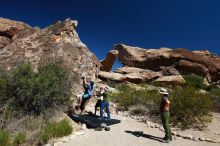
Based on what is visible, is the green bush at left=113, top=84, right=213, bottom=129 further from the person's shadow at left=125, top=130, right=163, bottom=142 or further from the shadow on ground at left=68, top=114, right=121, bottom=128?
the shadow on ground at left=68, top=114, right=121, bottom=128

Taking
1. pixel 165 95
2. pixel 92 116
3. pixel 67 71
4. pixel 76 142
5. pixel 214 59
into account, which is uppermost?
pixel 214 59

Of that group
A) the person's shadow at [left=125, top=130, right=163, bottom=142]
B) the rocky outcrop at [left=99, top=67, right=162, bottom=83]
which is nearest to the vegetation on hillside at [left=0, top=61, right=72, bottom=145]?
the person's shadow at [left=125, top=130, right=163, bottom=142]

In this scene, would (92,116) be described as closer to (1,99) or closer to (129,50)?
(1,99)

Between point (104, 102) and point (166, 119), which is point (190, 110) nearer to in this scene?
point (166, 119)

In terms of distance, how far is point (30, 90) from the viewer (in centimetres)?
997

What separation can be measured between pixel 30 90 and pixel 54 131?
2253 mm

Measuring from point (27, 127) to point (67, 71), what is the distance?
136 inches

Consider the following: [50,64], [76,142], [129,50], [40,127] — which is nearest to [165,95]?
[76,142]

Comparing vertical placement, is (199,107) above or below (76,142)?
above

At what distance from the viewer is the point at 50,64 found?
1149 cm

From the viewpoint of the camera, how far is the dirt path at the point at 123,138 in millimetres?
8414

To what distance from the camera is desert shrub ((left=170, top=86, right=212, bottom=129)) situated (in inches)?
470

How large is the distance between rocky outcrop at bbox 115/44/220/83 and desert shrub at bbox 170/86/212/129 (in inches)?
941

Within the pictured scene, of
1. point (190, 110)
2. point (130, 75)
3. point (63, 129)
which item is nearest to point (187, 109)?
point (190, 110)
